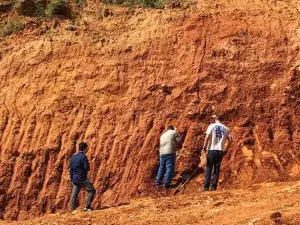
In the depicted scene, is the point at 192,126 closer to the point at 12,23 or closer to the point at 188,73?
the point at 188,73

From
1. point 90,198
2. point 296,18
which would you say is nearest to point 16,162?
point 90,198

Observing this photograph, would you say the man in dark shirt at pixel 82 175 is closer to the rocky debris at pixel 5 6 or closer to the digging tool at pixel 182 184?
the digging tool at pixel 182 184

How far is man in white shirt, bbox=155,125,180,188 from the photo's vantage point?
10753 mm

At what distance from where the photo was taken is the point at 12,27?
1430cm

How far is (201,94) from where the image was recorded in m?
12.1

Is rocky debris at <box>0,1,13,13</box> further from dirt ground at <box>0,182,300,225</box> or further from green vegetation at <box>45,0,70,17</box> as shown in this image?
dirt ground at <box>0,182,300,225</box>

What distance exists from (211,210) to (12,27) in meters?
7.74

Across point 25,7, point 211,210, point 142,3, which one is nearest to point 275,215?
point 211,210

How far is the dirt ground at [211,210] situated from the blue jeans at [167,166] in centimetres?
55

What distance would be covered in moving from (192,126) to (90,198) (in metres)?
2.78

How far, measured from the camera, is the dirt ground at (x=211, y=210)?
7.97 metres

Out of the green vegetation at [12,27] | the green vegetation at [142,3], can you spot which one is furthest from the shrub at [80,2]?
the green vegetation at [12,27]

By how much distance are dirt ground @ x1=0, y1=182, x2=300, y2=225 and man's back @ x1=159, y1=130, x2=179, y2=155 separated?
0.89m

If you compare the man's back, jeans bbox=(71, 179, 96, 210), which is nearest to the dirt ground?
jeans bbox=(71, 179, 96, 210)
